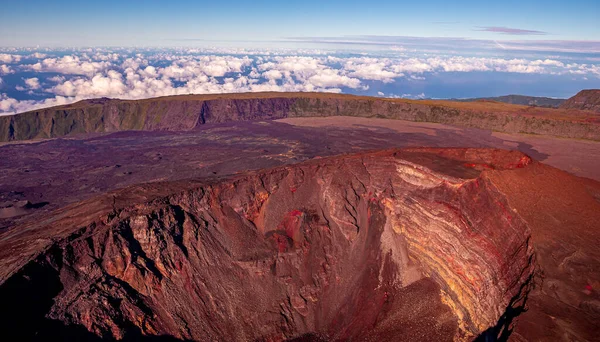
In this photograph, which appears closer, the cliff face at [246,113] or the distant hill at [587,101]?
the cliff face at [246,113]

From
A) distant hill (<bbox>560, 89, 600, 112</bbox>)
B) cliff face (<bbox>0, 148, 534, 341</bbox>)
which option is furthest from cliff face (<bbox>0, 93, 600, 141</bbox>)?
cliff face (<bbox>0, 148, 534, 341</bbox>)

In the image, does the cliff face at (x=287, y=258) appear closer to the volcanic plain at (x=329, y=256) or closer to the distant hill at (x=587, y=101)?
the volcanic plain at (x=329, y=256)

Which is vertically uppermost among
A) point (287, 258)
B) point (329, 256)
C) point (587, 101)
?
point (587, 101)

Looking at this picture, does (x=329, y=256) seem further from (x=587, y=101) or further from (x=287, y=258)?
(x=587, y=101)

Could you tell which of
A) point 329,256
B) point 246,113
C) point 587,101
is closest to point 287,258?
point 329,256

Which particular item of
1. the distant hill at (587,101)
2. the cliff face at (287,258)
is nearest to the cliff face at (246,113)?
the distant hill at (587,101)

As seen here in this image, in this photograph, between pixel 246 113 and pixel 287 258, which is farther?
pixel 246 113

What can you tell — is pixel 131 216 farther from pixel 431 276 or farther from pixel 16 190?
pixel 16 190
